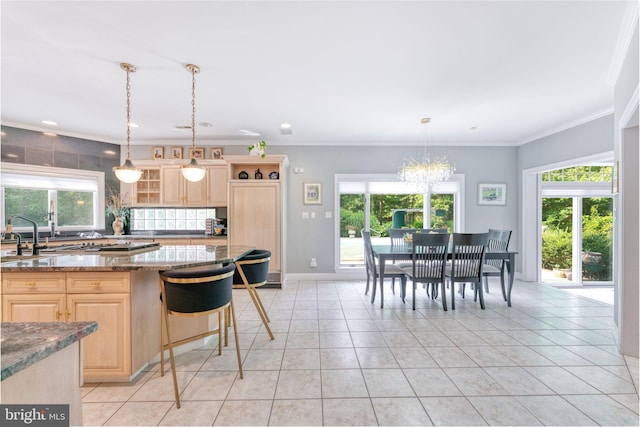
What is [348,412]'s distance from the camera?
172cm

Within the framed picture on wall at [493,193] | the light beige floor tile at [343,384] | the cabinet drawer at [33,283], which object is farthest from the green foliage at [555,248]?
the cabinet drawer at [33,283]

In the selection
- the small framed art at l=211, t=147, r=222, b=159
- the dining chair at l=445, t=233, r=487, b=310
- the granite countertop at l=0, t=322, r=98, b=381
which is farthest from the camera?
the small framed art at l=211, t=147, r=222, b=159

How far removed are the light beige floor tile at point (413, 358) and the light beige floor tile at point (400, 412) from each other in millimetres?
427

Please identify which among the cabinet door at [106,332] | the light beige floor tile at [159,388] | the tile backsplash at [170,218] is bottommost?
the light beige floor tile at [159,388]

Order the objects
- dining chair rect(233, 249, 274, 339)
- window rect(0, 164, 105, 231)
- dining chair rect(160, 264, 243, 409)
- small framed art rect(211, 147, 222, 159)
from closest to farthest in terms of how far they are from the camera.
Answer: dining chair rect(160, 264, 243, 409)
dining chair rect(233, 249, 274, 339)
window rect(0, 164, 105, 231)
small framed art rect(211, 147, 222, 159)

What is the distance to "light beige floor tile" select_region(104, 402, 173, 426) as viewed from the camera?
164 centimetres

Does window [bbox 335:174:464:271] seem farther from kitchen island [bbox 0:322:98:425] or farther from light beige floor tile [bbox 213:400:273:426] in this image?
kitchen island [bbox 0:322:98:425]

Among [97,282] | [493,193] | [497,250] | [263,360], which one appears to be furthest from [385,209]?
[97,282]

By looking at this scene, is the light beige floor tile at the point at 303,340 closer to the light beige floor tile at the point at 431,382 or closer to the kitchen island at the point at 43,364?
the light beige floor tile at the point at 431,382

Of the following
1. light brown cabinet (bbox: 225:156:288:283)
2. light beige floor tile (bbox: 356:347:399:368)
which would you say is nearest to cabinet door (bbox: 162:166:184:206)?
light brown cabinet (bbox: 225:156:288:283)

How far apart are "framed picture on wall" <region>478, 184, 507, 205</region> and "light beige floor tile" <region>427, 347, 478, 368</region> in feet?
12.0

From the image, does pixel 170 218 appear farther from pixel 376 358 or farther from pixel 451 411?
pixel 451 411

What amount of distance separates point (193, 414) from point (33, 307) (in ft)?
4.47

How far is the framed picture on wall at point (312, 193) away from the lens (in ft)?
16.8
